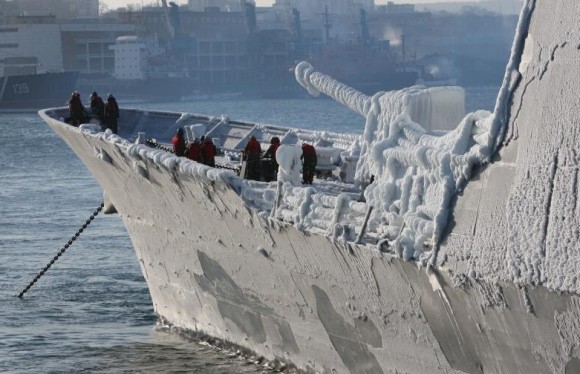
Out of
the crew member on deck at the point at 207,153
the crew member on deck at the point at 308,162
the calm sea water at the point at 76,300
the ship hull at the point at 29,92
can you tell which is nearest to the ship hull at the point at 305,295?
the calm sea water at the point at 76,300

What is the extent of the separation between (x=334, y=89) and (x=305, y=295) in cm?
252

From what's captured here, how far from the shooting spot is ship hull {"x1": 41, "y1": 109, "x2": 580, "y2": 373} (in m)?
12.7

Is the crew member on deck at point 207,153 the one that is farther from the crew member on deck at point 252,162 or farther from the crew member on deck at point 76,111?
the crew member on deck at point 76,111

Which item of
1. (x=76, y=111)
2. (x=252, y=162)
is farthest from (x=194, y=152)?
(x=76, y=111)

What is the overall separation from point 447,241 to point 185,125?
13909mm

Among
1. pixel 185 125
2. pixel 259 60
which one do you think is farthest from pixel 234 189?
pixel 259 60

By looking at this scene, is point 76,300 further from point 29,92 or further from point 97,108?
point 29,92

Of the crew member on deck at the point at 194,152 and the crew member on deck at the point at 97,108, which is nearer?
the crew member on deck at the point at 194,152

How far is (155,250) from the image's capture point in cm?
2147

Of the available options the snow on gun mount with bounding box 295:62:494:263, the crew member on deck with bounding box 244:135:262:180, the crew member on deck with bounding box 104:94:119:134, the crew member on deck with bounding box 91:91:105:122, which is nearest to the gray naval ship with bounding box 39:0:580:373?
the snow on gun mount with bounding box 295:62:494:263

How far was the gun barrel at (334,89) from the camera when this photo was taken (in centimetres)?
1700

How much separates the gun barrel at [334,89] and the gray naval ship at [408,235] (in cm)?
3

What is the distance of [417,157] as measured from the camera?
1402 cm

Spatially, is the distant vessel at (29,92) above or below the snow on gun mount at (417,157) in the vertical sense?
below
